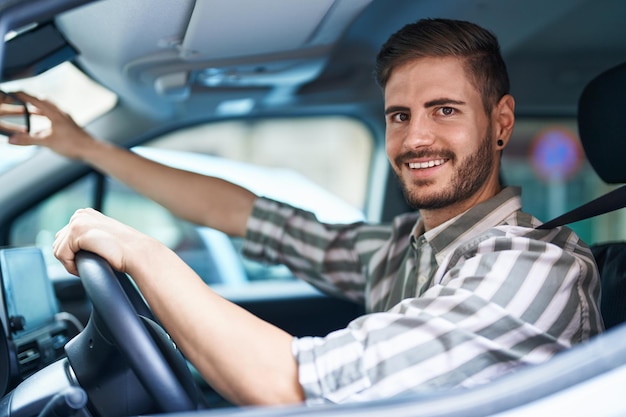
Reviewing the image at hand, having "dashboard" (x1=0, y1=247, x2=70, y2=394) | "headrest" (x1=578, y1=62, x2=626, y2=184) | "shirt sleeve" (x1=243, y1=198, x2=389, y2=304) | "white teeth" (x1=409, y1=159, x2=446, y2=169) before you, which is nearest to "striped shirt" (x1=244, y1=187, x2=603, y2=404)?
"white teeth" (x1=409, y1=159, x2=446, y2=169)

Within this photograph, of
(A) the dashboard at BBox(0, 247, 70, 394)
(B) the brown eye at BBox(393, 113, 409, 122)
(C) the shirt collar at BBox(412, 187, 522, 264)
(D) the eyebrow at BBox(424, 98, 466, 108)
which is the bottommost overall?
(A) the dashboard at BBox(0, 247, 70, 394)

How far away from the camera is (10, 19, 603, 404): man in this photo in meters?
1.08

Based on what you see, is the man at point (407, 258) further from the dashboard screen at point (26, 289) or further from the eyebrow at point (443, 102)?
the dashboard screen at point (26, 289)

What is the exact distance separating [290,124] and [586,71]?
117 cm

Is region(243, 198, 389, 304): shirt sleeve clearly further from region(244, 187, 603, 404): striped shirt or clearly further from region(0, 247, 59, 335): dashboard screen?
region(0, 247, 59, 335): dashboard screen

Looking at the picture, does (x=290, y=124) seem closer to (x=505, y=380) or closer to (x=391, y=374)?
(x=391, y=374)

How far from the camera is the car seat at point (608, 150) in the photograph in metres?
1.51

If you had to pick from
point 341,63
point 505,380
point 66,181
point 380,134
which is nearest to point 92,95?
point 66,181

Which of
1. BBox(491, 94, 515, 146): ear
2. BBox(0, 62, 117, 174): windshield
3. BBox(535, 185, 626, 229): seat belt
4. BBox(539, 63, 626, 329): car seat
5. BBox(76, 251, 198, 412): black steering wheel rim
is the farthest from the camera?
BBox(0, 62, 117, 174): windshield

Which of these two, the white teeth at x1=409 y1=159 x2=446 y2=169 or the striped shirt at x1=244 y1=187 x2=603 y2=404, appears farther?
the white teeth at x1=409 y1=159 x2=446 y2=169

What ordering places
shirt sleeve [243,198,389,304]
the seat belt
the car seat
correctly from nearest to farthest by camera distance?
the seat belt < the car seat < shirt sleeve [243,198,389,304]

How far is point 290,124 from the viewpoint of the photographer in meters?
2.88

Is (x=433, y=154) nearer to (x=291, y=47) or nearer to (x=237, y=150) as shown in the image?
(x=291, y=47)

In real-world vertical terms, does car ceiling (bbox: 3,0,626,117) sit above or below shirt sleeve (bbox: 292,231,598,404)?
above
